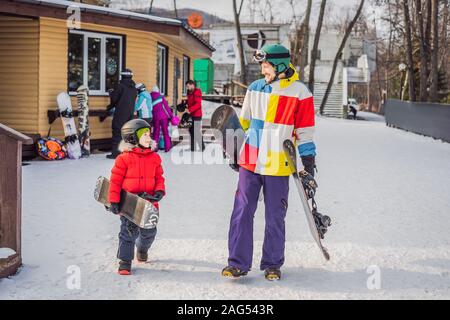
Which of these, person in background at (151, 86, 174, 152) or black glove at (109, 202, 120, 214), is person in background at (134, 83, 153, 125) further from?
black glove at (109, 202, 120, 214)

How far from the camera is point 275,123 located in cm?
492

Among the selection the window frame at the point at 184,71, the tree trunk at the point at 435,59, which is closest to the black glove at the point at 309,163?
the window frame at the point at 184,71

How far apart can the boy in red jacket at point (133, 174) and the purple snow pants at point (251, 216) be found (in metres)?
0.66

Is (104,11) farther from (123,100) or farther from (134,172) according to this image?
(134,172)

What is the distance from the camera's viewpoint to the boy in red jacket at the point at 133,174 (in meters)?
4.96

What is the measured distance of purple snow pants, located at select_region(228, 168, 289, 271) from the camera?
4.91 m

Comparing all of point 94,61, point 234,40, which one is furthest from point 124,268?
point 234,40

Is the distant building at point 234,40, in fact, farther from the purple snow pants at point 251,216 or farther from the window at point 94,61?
the purple snow pants at point 251,216

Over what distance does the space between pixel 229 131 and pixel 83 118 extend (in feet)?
26.1

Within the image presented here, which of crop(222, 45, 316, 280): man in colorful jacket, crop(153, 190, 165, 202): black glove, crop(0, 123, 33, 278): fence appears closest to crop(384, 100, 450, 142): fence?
crop(222, 45, 316, 280): man in colorful jacket

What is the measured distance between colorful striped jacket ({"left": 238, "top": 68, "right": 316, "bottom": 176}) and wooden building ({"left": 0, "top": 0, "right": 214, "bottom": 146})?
7.59 m

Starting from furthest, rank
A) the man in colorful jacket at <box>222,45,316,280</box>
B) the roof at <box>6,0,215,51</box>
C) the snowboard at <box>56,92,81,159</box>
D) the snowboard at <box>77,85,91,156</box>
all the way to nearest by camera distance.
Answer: the snowboard at <box>77,85,91,156</box> → the snowboard at <box>56,92,81,159</box> → the roof at <box>6,0,215,51</box> → the man in colorful jacket at <box>222,45,316,280</box>
